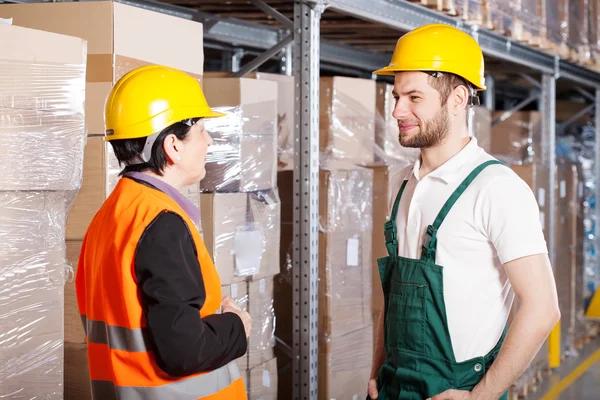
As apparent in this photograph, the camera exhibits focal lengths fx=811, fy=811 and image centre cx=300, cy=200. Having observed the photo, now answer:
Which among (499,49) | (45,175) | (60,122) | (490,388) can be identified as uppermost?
(499,49)

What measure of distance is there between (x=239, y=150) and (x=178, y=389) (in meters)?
1.96

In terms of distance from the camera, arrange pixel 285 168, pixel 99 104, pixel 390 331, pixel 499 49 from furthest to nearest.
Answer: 1. pixel 499 49
2. pixel 285 168
3. pixel 99 104
4. pixel 390 331

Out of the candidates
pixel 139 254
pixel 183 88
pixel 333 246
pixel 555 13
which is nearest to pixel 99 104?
pixel 183 88

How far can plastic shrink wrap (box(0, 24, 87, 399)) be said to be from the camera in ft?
8.68

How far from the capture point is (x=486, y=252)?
225 cm

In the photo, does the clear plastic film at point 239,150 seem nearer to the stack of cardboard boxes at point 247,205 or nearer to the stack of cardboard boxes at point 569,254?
the stack of cardboard boxes at point 247,205

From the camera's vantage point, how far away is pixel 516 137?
23.2 feet

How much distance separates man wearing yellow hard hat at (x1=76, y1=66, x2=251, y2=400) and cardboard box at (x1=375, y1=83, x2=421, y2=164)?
285 centimetres

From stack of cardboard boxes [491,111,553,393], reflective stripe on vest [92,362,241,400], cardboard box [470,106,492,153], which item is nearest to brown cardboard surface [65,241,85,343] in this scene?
reflective stripe on vest [92,362,241,400]

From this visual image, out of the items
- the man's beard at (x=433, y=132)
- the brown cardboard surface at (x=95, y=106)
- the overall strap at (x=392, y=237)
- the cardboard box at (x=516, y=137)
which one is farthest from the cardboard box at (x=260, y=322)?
the cardboard box at (x=516, y=137)

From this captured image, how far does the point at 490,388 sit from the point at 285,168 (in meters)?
2.44

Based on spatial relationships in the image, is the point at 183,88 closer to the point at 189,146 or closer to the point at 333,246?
the point at 189,146

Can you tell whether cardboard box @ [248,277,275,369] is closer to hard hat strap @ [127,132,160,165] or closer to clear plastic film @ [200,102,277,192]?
clear plastic film @ [200,102,277,192]

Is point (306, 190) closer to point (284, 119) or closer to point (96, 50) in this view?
point (284, 119)
